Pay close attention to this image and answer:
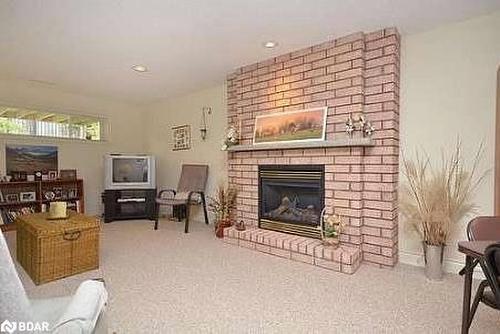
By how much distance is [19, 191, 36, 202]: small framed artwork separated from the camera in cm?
427

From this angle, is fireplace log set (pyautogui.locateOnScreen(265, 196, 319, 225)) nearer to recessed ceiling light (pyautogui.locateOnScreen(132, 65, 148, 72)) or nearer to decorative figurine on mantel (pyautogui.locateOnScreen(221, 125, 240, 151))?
decorative figurine on mantel (pyautogui.locateOnScreen(221, 125, 240, 151))

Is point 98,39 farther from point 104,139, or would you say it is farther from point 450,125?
A: point 450,125

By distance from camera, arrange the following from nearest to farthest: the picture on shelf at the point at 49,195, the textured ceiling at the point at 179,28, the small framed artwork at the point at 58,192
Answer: the textured ceiling at the point at 179,28 → the picture on shelf at the point at 49,195 → the small framed artwork at the point at 58,192

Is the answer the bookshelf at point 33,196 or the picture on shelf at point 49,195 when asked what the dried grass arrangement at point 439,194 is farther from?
the picture on shelf at point 49,195

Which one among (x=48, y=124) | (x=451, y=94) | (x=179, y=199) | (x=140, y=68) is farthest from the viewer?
(x=48, y=124)

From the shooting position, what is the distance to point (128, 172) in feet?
16.3

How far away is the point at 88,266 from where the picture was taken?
8.54ft

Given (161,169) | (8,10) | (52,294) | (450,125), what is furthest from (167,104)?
(450,125)

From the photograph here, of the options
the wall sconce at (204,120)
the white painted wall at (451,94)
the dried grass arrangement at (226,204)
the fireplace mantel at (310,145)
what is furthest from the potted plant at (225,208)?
the white painted wall at (451,94)

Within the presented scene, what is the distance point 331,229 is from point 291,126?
120cm

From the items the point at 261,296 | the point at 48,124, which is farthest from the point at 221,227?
the point at 48,124

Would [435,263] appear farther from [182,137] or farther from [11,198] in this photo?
[11,198]

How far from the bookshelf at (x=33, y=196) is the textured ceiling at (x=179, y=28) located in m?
1.67

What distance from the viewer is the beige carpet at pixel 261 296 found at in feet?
5.68
